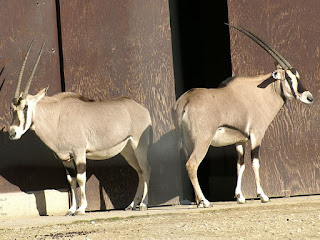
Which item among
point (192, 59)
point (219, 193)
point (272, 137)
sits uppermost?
point (192, 59)

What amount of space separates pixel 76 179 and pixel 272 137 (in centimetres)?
273

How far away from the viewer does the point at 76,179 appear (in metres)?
9.97

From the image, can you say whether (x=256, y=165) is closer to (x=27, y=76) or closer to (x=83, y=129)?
(x=83, y=129)

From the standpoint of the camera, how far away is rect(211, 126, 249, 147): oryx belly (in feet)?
33.5

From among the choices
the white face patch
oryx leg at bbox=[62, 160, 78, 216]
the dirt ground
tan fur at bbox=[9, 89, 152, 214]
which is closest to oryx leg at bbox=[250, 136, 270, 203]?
the dirt ground

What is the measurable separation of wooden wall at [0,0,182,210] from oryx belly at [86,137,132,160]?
1.53ft

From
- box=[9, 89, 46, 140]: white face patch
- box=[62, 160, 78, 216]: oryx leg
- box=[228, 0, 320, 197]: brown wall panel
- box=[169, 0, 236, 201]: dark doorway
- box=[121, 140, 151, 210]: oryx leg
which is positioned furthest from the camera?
box=[169, 0, 236, 201]: dark doorway

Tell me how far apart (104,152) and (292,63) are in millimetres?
2843

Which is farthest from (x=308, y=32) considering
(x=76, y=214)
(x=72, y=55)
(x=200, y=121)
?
(x=76, y=214)

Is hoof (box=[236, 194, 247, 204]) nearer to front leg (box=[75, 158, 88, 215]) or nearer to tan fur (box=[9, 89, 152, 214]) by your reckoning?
tan fur (box=[9, 89, 152, 214])

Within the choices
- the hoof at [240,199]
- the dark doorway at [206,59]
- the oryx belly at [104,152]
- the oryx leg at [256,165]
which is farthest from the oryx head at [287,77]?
the oryx belly at [104,152]

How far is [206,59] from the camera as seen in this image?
12.5 metres

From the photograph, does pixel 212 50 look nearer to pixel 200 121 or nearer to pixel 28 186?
pixel 200 121

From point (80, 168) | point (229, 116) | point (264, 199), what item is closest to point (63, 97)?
point (80, 168)
